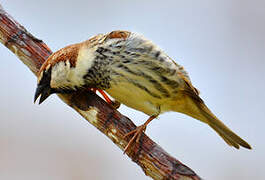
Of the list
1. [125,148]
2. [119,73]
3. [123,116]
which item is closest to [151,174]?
[125,148]

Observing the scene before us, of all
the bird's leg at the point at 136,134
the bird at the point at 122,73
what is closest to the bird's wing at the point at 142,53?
the bird at the point at 122,73

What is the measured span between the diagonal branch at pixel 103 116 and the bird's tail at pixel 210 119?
315mm

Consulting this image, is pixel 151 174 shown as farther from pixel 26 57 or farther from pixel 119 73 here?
pixel 26 57

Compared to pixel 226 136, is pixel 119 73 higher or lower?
higher

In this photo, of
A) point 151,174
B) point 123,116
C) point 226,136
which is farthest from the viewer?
point 226,136

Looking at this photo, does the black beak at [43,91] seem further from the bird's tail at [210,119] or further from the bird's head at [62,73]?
the bird's tail at [210,119]

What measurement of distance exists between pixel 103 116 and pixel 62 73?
246 millimetres

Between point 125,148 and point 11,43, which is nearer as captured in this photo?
point 125,148

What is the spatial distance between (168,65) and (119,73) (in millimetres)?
221

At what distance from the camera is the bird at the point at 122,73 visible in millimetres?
1414

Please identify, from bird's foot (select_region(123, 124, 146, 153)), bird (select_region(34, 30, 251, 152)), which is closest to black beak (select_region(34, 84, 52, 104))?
bird (select_region(34, 30, 251, 152))

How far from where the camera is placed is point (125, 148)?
1327mm

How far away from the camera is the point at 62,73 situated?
4.71ft

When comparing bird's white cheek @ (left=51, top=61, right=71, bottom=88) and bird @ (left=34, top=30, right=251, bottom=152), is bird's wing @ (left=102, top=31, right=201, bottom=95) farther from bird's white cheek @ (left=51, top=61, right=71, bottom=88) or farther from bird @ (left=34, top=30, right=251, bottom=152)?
bird's white cheek @ (left=51, top=61, right=71, bottom=88)
